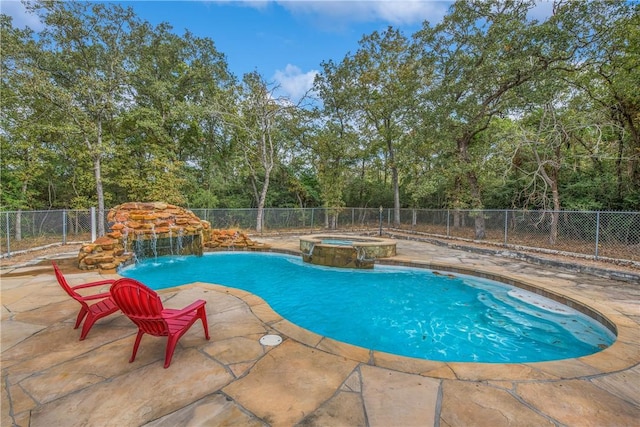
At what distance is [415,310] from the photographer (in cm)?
441

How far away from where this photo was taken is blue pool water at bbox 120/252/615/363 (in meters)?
3.27

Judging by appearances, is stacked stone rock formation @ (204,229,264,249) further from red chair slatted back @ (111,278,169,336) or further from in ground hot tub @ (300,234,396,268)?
red chair slatted back @ (111,278,169,336)

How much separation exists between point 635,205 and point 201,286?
40.9 ft

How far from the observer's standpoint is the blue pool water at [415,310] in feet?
10.7

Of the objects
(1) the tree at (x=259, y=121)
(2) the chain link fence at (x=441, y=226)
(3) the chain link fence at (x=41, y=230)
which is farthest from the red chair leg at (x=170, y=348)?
(1) the tree at (x=259, y=121)

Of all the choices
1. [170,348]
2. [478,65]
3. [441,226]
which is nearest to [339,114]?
[478,65]

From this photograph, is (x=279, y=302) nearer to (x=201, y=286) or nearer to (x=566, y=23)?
(x=201, y=286)

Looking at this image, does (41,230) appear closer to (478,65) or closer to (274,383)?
(274,383)

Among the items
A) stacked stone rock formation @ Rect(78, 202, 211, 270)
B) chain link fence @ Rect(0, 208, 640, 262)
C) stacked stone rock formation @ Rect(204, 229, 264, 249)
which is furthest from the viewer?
stacked stone rock formation @ Rect(204, 229, 264, 249)

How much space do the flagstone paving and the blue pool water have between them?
2.53ft

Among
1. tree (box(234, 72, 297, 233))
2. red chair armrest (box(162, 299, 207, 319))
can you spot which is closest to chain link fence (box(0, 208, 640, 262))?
tree (box(234, 72, 297, 233))

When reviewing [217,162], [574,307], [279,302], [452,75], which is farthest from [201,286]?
[217,162]

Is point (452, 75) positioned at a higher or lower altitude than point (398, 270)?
higher

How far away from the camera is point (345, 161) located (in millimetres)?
15391
